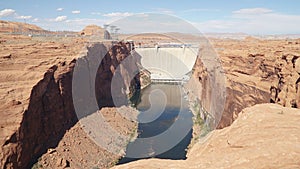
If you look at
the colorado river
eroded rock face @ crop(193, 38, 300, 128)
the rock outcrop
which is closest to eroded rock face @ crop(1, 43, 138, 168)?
the rock outcrop

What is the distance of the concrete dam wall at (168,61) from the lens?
8519 centimetres

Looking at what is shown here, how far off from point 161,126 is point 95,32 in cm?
4426

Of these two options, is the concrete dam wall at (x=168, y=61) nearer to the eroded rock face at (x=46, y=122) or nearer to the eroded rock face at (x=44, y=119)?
the eroded rock face at (x=46, y=122)

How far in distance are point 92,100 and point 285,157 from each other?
35.7 metres

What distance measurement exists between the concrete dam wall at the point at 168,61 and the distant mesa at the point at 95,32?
11.7 metres

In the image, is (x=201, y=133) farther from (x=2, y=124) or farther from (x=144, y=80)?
(x=144, y=80)

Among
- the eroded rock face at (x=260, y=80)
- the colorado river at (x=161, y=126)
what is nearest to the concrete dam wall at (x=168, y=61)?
the colorado river at (x=161, y=126)

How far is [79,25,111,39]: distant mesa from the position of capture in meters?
76.5

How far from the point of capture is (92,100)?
137ft

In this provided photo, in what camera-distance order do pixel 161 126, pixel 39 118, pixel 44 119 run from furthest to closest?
1. pixel 161 126
2. pixel 44 119
3. pixel 39 118

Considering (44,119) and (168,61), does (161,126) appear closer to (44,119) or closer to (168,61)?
(44,119)

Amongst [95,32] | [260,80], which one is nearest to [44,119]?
[260,80]

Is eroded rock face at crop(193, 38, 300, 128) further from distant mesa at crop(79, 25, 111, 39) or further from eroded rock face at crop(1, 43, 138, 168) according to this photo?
distant mesa at crop(79, 25, 111, 39)

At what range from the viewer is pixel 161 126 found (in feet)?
144
